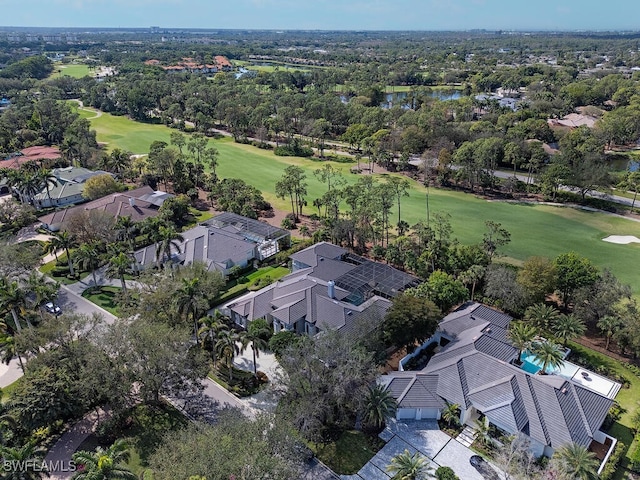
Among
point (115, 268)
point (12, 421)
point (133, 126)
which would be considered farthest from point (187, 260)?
point (133, 126)

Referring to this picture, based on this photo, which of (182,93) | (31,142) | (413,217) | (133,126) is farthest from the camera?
(182,93)

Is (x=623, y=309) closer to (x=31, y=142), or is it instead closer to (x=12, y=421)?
(x=12, y=421)

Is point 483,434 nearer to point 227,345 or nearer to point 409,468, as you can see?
point 409,468

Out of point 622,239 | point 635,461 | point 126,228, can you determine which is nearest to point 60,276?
point 126,228

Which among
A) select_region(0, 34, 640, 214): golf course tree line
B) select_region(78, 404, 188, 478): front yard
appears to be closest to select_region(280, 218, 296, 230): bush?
select_region(0, 34, 640, 214): golf course tree line

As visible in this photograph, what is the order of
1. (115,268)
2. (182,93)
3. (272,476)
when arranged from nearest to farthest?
(272,476)
(115,268)
(182,93)

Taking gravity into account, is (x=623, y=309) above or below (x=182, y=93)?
below
